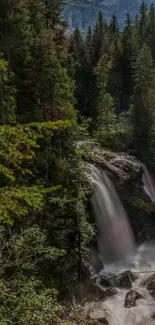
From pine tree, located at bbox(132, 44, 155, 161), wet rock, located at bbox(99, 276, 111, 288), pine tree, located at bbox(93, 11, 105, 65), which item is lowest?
wet rock, located at bbox(99, 276, 111, 288)

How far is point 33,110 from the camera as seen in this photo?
19531mm

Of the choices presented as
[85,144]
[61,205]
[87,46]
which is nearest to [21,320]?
[61,205]

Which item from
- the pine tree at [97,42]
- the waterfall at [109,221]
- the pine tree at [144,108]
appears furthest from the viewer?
the pine tree at [97,42]

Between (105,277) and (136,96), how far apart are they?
923 inches

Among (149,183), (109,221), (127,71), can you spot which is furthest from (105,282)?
(127,71)

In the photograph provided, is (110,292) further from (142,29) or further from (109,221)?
(142,29)

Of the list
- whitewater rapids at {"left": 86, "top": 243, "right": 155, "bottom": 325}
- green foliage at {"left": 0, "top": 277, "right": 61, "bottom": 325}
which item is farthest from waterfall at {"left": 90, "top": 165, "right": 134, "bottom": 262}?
green foliage at {"left": 0, "top": 277, "right": 61, "bottom": 325}

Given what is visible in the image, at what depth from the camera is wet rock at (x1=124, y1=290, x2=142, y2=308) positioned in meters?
16.0

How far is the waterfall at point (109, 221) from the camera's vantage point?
2119 cm

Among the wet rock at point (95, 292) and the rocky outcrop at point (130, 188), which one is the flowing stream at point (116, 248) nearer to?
the wet rock at point (95, 292)

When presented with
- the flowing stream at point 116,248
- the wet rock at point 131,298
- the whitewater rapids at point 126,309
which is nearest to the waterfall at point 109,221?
the flowing stream at point 116,248

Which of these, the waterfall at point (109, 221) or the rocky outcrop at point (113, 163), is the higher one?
the rocky outcrop at point (113, 163)

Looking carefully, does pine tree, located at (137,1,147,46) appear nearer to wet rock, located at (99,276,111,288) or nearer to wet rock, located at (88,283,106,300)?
wet rock, located at (99,276,111,288)

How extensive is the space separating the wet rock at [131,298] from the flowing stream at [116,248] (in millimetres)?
195
